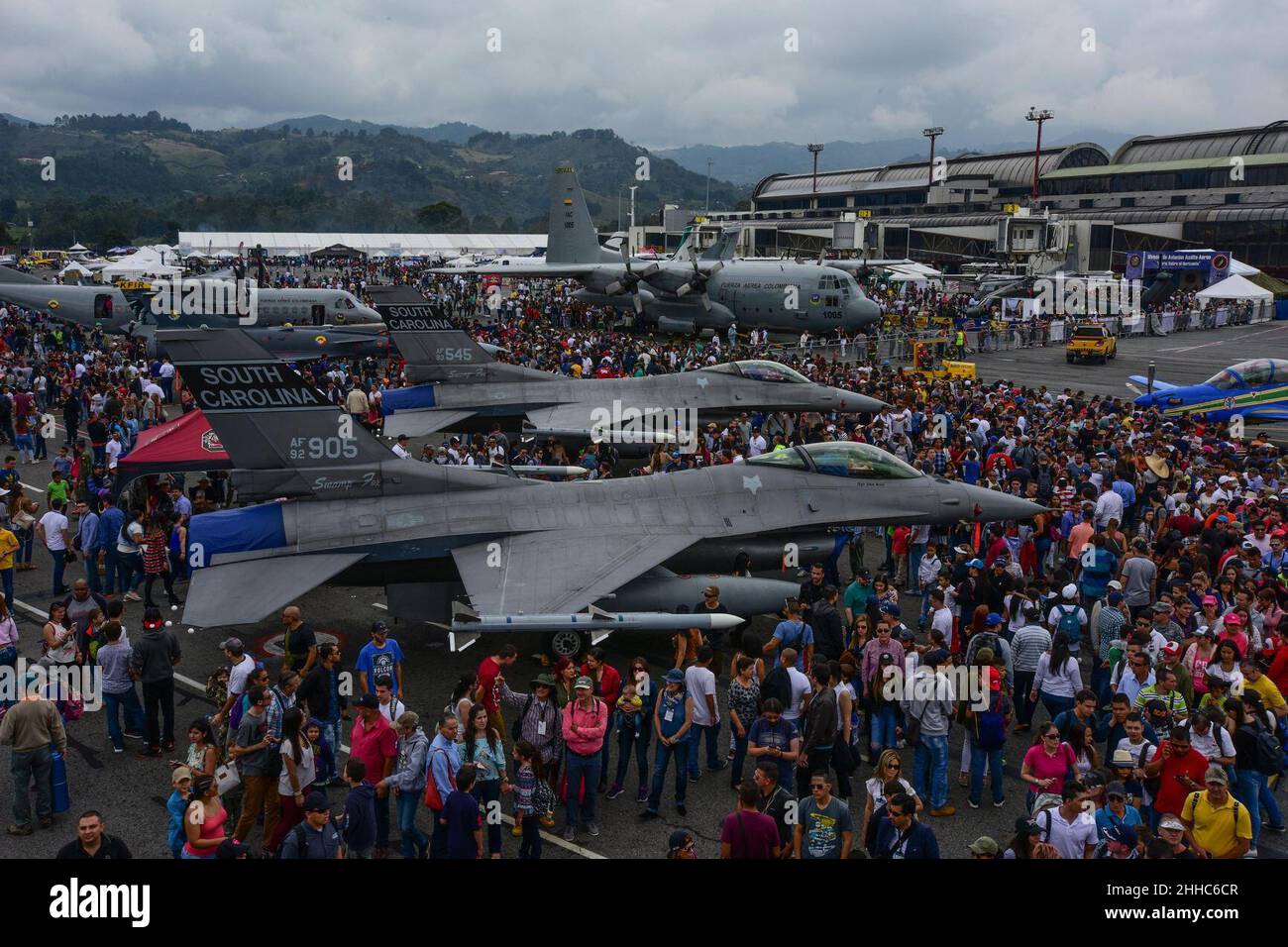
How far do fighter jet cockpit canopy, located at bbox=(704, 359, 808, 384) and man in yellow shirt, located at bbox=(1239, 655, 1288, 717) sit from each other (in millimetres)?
15728

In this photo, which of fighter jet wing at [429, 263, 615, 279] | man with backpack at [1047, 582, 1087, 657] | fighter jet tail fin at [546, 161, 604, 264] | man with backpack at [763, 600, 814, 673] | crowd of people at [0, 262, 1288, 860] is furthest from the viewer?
fighter jet tail fin at [546, 161, 604, 264]

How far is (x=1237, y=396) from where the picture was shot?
88.1 feet

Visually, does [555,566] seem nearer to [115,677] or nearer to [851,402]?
[115,677]

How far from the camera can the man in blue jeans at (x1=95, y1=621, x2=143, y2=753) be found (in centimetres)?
1045

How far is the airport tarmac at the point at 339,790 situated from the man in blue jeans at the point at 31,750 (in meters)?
0.24

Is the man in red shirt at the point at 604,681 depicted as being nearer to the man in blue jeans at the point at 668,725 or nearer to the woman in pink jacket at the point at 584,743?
the woman in pink jacket at the point at 584,743

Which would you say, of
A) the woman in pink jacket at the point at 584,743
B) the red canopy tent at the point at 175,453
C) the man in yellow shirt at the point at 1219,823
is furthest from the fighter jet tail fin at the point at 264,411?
the man in yellow shirt at the point at 1219,823

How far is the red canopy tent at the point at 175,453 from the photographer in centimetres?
1678

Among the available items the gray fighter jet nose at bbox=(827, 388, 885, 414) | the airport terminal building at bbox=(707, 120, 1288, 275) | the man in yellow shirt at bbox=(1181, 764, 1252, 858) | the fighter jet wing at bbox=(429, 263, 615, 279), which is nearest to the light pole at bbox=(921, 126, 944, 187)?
the airport terminal building at bbox=(707, 120, 1288, 275)

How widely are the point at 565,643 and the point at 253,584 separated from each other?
4.29 meters

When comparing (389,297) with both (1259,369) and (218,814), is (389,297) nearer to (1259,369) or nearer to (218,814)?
(218,814)

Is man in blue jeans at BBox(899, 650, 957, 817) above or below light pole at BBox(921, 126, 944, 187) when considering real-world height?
below

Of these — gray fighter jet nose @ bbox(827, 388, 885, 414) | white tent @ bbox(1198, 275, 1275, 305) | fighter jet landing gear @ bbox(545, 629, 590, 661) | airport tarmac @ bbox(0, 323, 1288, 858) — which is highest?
white tent @ bbox(1198, 275, 1275, 305)

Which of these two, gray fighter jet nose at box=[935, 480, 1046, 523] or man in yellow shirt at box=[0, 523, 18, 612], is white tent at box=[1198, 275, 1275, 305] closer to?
gray fighter jet nose at box=[935, 480, 1046, 523]
